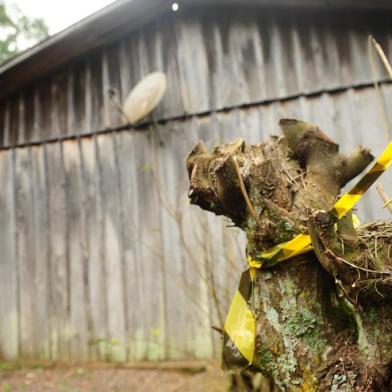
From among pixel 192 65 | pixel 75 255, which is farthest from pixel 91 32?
pixel 75 255

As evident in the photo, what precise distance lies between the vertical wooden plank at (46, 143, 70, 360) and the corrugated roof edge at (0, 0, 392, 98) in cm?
109

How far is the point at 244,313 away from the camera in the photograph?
153cm

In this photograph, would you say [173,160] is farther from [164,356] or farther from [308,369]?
[308,369]

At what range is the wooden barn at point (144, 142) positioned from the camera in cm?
462

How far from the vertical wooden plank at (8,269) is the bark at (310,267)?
180 inches

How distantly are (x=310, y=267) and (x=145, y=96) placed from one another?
3.77 m

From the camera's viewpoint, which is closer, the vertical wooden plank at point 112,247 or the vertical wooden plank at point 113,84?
the vertical wooden plank at point 112,247

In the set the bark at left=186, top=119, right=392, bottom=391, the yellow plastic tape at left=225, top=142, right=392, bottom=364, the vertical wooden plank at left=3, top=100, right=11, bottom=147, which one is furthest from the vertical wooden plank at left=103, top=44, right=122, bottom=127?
the yellow plastic tape at left=225, top=142, right=392, bottom=364

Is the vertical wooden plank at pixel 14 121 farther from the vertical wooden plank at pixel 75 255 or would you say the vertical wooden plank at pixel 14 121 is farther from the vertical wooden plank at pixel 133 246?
the vertical wooden plank at pixel 133 246

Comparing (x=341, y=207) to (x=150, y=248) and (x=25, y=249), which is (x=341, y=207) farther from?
(x=25, y=249)

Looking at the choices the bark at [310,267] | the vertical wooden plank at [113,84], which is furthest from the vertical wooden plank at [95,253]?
the bark at [310,267]

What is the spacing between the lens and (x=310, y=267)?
1.46 meters

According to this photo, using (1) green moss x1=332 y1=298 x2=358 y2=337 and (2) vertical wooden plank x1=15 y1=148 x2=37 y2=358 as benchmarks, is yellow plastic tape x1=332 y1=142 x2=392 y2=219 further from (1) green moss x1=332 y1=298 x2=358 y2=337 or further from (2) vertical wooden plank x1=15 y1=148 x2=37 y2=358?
(2) vertical wooden plank x1=15 y1=148 x2=37 y2=358

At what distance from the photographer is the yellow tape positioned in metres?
1.47
